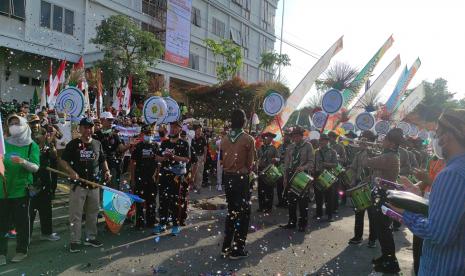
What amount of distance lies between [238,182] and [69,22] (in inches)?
828

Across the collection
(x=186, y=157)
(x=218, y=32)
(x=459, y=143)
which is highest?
(x=218, y=32)

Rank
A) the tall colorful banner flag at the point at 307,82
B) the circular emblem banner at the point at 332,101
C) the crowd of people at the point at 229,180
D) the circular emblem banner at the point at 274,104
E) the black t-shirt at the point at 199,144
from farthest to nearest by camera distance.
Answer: the tall colorful banner flag at the point at 307,82
the black t-shirt at the point at 199,144
the circular emblem banner at the point at 274,104
the circular emblem banner at the point at 332,101
the crowd of people at the point at 229,180

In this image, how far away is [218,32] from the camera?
130ft

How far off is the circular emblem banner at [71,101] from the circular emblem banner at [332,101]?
6.21m

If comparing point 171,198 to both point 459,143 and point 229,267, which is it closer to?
point 229,267

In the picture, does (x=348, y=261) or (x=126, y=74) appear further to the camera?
(x=126, y=74)

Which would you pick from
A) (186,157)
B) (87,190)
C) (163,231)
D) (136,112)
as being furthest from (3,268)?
(136,112)

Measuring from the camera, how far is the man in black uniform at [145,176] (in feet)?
23.6

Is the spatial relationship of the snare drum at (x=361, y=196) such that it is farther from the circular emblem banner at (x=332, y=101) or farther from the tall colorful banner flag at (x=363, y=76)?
the tall colorful banner flag at (x=363, y=76)

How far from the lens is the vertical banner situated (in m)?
29.4

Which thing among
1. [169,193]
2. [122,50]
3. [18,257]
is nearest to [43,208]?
[18,257]

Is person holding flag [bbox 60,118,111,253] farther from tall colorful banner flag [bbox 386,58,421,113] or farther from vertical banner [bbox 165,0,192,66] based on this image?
vertical banner [bbox 165,0,192,66]

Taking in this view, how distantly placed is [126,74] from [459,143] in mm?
19530

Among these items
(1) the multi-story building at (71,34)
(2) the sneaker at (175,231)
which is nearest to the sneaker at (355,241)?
(2) the sneaker at (175,231)
